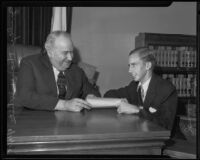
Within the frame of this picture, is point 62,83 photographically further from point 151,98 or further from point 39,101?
point 151,98

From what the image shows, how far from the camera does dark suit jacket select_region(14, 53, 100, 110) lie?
1320mm

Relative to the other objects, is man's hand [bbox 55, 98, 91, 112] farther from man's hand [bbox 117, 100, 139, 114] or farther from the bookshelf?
the bookshelf

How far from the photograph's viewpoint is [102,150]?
0.76 metres

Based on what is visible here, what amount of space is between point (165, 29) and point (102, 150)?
2.52 metres

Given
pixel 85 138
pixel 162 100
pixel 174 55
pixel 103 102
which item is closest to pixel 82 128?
pixel 85 138

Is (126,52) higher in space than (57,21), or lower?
lower

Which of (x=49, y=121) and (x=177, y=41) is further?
(x=177, y=41)

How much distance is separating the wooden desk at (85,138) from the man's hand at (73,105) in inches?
12.0

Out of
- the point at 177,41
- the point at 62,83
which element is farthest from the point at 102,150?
the point at 177,41

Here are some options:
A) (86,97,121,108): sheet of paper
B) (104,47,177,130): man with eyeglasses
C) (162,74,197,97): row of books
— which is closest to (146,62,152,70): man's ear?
(104,47,177,130): man with eyeglasses

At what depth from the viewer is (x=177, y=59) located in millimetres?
3006

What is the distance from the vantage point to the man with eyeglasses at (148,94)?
1.20 m

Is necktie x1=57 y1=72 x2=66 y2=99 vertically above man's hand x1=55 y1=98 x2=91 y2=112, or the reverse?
necktie x1=57 y1=72 x2=66 y2=99

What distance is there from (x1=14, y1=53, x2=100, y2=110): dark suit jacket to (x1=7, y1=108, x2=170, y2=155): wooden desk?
1.31 feet
